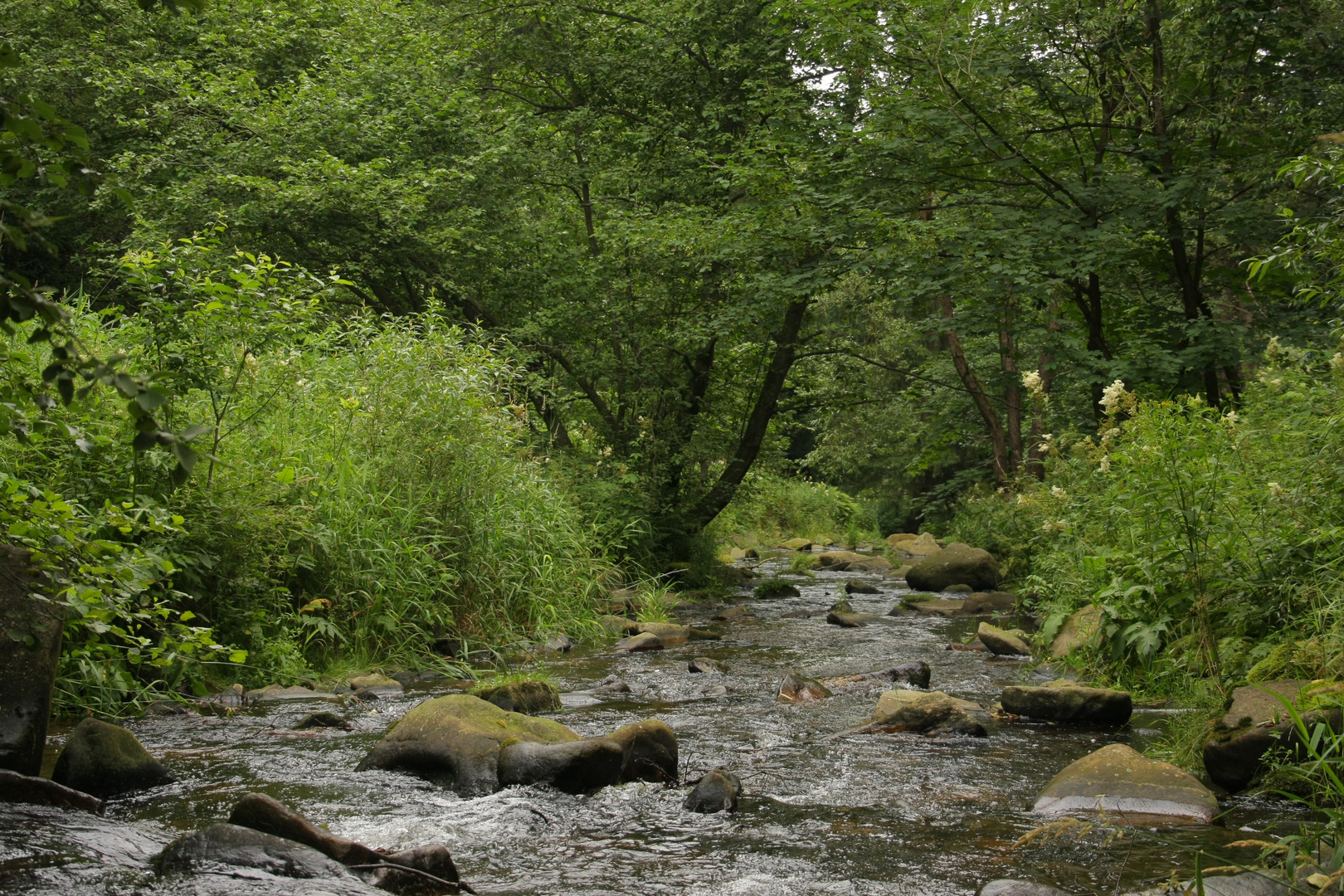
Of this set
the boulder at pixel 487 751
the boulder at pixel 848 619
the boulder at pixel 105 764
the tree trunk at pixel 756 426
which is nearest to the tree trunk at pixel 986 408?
the tree trunk at pixel 756 426

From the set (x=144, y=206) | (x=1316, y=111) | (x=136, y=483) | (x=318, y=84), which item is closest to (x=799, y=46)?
(x=1316, y=111)

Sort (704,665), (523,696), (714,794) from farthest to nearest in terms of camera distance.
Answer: (704,665)
(523,696)
(714,794)

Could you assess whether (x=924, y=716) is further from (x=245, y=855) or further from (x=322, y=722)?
(x=245, y=855)

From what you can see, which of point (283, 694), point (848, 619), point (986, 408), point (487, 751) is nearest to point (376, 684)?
point (283, 694)

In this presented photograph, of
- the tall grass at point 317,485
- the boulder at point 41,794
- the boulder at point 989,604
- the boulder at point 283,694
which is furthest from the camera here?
the boulder at point 989,604

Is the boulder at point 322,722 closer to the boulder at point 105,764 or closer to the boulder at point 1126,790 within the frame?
the boulder at point 105,764

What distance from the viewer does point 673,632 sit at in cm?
1020

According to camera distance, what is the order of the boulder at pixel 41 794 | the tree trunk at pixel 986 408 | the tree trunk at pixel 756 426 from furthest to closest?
the tree trunk at pixel 986 408
the tree trunk at pixel 756 426
the boulder at pixel 41 794

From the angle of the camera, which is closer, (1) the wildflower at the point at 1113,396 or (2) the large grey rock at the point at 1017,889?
(2) the large grey rock at the point at 1017,889

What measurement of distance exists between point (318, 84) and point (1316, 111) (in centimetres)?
1330

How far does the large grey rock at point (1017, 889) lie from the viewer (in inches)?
131

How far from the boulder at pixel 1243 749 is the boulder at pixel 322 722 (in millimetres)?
4664

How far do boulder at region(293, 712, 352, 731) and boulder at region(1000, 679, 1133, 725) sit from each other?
13.7ft

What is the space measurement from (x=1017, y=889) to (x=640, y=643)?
20.9 ft
